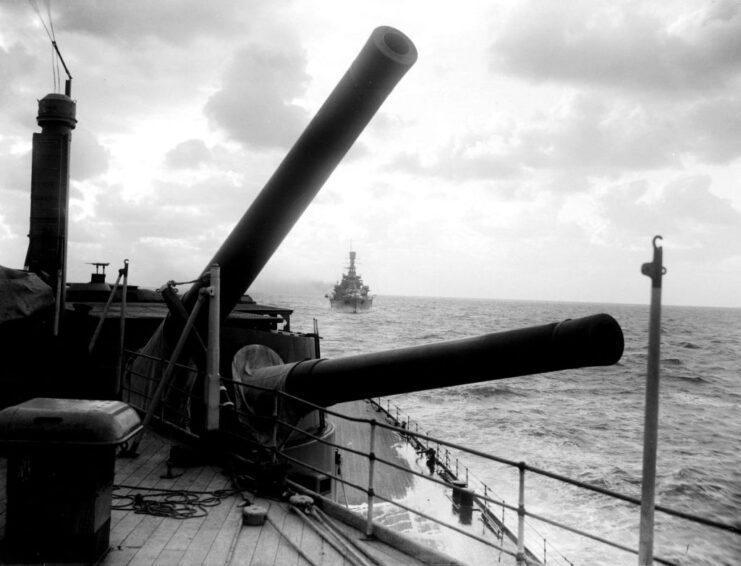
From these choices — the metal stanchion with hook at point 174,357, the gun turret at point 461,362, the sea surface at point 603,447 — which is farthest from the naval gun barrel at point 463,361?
the metal stanchion with hook at point 174,357

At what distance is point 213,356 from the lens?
5645 millimetres

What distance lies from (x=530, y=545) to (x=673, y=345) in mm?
62301

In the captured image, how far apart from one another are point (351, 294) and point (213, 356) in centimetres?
10501

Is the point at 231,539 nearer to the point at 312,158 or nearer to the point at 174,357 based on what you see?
the point at 174,357

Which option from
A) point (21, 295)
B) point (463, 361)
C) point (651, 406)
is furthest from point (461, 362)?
point (21, 295)

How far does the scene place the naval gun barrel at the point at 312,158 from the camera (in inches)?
171

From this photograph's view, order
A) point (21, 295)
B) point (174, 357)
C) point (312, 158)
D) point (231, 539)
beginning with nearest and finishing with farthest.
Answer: point (231, 539) < point (312, 158) < point (174, 357) < point (21, 295)

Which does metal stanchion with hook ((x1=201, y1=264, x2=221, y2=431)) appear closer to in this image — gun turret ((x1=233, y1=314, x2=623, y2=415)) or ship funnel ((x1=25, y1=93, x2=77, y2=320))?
gun turret ((x1=233, y1=314, x2=623, y2=415))

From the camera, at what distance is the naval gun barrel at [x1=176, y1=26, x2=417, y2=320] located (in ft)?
14.2

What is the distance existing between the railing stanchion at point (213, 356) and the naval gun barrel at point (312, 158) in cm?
37

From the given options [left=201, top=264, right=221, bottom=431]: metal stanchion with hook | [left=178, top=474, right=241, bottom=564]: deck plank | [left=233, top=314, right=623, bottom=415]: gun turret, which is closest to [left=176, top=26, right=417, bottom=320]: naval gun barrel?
[left=201, top=264, right=221, bottom=431]: metal stanchion with hook

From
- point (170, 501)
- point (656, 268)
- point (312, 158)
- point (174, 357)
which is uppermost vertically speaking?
point (312, 158)

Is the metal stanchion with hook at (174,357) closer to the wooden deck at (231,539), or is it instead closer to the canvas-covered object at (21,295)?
the wooden deck at (231,539)

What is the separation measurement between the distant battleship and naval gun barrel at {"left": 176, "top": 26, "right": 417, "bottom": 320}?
104m
